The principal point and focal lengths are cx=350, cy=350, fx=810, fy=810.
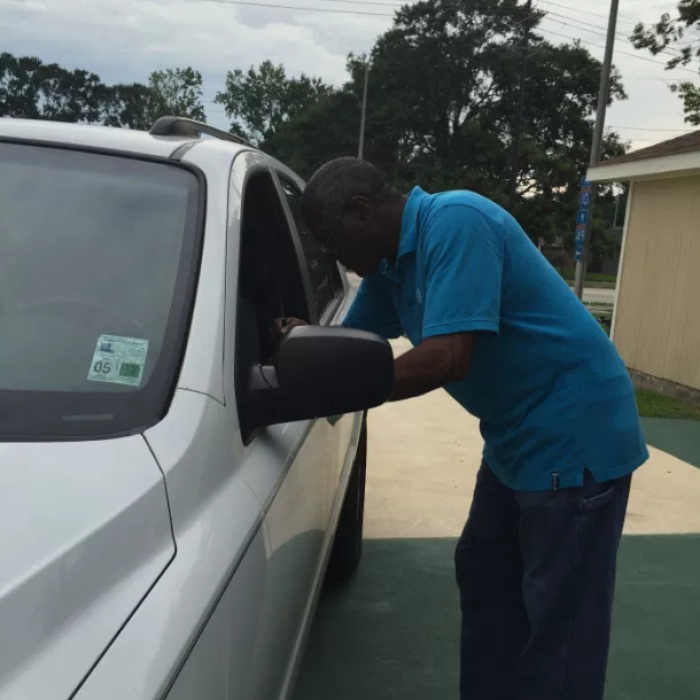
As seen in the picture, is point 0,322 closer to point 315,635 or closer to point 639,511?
point 315,635

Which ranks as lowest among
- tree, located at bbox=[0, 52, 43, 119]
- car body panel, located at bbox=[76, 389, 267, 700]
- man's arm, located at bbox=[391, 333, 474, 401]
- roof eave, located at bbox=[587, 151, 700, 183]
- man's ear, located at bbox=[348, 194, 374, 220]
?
car body panel, located at bbox=[76, 389, 267, 700]

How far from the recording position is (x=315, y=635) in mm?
3346

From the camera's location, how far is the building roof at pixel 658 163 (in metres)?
8.36

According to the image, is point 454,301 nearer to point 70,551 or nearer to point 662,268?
point 70,551

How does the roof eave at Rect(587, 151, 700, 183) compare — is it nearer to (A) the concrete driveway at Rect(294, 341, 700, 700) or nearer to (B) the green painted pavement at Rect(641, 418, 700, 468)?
(B) the green painted pavement at Rect(641, 418, 700, 468)

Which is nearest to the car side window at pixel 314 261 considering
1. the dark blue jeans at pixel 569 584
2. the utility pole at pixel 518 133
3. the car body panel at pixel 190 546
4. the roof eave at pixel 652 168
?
the dark blue jeans at pixel 569 584

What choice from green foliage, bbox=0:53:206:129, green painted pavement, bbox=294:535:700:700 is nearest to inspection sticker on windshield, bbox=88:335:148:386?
green painted pavement, bbox=294:535:700:700

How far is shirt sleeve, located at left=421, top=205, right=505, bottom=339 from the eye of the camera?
1.89 m

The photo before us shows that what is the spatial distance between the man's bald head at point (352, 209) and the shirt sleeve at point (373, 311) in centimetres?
45

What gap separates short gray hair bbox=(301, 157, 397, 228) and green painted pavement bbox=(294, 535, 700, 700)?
176cm

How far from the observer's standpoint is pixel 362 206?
204cm

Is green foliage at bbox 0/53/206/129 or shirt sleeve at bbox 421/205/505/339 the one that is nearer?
shirt sleeve at bbox 421/205/505/339

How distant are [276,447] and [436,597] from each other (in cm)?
219

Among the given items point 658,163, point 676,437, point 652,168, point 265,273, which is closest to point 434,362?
point 265,273
